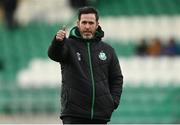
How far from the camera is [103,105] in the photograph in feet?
17.6

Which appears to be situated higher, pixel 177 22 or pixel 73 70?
pixel 73 70

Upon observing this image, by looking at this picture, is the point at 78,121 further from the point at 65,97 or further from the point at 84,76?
the point at 84,76

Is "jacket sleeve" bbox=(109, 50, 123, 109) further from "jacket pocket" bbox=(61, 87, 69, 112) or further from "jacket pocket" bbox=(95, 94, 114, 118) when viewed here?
"jacket pocket" bbox=(61, 87, 69, 112)

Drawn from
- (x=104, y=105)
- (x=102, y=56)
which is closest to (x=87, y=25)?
(x=102, y=56)

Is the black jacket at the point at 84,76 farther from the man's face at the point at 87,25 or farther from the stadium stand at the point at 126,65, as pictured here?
the stadium stand at the point at 126,65

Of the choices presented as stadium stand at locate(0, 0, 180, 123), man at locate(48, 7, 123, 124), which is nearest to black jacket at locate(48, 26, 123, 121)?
man at locate(48, 7, 123, 124)

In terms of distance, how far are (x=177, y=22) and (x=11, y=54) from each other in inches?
146

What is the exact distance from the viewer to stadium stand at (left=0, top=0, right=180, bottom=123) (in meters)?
13.3

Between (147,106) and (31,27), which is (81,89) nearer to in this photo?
(147,106)

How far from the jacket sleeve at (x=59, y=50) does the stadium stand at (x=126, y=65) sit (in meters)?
7.62

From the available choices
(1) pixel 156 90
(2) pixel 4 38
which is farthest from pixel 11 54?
(1) pixel 156 90

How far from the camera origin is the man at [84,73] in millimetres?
5285

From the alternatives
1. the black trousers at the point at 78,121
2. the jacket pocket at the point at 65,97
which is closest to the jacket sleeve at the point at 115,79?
the black trousers at the point at 78,121

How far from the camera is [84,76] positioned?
17.4ft
